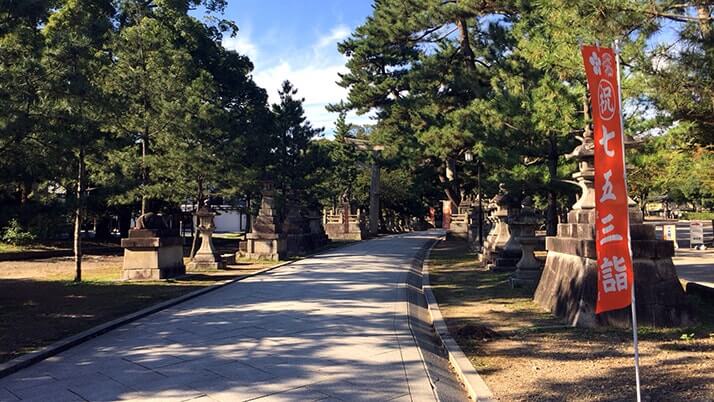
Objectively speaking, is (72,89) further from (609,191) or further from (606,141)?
(609,191)

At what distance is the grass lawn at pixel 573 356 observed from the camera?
15.2 feet

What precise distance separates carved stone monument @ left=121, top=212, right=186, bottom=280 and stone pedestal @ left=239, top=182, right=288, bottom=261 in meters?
6.20

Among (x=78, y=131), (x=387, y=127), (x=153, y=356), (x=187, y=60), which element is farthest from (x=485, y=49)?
(x=153, y=356)

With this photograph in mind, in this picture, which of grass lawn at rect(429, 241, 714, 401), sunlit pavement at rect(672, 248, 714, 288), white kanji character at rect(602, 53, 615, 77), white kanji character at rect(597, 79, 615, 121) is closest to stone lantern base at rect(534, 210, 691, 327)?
grass lawn at rect(429, 241, 714, 401)

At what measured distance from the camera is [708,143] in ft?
26.6

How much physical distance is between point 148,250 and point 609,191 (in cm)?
1173

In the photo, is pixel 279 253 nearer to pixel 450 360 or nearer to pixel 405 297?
pixel 405 297

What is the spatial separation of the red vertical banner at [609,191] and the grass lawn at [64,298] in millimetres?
6404

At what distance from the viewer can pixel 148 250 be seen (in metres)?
13.6

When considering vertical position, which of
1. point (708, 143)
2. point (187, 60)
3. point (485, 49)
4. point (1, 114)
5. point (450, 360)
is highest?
point (485, 49)

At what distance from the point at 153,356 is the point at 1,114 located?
5.02 meters

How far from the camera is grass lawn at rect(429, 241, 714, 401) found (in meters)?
4.64

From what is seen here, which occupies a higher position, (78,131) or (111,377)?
(78,131)

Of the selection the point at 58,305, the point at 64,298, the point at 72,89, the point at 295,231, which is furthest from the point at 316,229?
the point at 72,89
